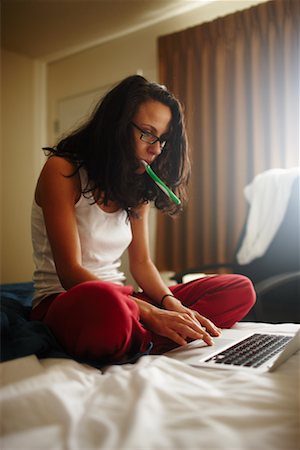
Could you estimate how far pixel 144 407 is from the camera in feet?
1.66

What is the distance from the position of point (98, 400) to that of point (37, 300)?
21.0 inches

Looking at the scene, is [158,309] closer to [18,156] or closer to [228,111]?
[228,111]

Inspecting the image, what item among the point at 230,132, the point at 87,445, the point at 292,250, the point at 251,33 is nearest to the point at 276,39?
the point at 251,33

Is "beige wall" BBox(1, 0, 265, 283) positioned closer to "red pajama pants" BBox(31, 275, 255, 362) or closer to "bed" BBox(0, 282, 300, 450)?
"red pajama pants" BBox(31, 275, 255, 362)

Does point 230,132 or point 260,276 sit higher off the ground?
point 230,132

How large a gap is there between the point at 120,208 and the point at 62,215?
0.76 ft

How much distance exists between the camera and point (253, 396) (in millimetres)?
546

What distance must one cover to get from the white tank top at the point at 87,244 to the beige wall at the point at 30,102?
2.08 m

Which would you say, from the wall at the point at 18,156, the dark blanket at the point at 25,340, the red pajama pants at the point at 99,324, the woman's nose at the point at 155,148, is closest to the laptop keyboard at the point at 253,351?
the red pajama pants at the point at 99,324

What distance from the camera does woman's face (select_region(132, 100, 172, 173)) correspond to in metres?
1.11

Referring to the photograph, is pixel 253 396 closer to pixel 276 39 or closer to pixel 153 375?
pixel 153 375

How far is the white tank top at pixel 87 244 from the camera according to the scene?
3.46ft

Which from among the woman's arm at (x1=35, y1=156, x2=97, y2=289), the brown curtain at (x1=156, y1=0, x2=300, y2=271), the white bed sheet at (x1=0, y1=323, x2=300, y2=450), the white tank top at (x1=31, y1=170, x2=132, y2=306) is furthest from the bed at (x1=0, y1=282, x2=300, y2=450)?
the brown curtain at (x1=156, y1=0, x2=300, y2=271)

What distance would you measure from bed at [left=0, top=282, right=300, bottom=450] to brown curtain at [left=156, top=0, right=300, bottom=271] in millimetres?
1824
